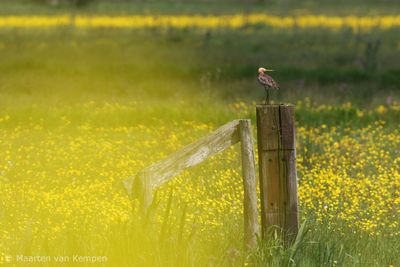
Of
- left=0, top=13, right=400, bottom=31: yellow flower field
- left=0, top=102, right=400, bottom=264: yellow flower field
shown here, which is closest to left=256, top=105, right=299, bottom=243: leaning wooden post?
left=0, top=102, right=400, bottom=264: yellow flower field

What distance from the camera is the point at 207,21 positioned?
A: 1682 inches

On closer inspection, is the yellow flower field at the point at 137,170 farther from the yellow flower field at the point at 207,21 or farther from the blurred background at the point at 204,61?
the yellow flower field at the point at 207,21

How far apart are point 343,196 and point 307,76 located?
487 inches

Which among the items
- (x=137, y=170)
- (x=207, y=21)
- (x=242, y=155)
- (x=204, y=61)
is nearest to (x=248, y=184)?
(x=242, y=155)

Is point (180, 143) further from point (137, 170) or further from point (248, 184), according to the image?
point (248, 184)

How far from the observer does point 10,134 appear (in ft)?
50.1

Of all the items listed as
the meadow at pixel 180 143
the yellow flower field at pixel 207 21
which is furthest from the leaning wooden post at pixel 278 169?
the yellow flower field at pixel 207 21

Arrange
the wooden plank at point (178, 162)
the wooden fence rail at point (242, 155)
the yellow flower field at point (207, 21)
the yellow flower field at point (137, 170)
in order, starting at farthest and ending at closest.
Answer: the yellow flower field at point (207, 21)
the yellow flower field at point (137, 170)
the wooden fence rail at point (242, 155)
the wooden plank at point (178, 162)

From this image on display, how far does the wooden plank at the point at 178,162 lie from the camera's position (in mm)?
8133

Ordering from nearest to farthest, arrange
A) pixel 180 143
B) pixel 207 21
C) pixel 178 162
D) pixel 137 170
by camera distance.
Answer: pixel 178 162
pixel 137 170
pixel 180 143
pixel 207 21

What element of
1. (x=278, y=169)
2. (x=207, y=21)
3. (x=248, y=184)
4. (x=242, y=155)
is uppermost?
(x=207, y=21)

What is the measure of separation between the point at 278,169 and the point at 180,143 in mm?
6024

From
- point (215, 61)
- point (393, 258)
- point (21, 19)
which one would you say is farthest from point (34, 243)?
point (21, 19)

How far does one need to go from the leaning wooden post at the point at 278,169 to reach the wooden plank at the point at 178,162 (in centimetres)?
26
